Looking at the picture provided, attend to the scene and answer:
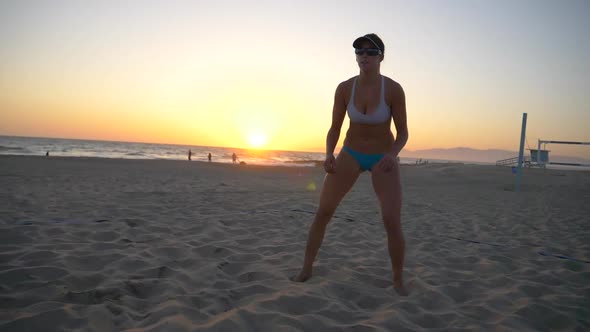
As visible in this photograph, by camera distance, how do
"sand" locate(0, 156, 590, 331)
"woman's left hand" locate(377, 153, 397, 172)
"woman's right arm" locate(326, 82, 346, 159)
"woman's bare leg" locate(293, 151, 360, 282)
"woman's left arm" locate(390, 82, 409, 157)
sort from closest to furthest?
1. "sand" locate(0, 156, 590, 331)
2. "woman's left hand" locate(377, 153, 397, 172)
3. "woman's left arm" locate(390, 82, 409, 157)
4. "woman's bare leg" locate(293, 151, 360, 282)
5. "woman's right arm" locate(326, 82, 346, 159)

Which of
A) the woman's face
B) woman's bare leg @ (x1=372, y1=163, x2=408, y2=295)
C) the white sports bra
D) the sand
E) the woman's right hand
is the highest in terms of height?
the woman's face

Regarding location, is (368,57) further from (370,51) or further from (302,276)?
(302,276)

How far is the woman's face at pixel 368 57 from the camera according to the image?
2.72m

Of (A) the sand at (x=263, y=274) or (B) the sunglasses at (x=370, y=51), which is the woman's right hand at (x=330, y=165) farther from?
(A) the sand at (x=263, y=274)

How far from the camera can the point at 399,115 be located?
2766 mm

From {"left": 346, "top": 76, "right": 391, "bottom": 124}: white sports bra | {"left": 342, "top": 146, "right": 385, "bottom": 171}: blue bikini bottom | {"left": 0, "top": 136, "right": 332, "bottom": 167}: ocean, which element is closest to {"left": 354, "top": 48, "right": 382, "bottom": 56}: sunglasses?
{"left": 346, "top": 76, "right": 391, "bottom": 124}: white sports bra

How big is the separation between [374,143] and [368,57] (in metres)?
0.70

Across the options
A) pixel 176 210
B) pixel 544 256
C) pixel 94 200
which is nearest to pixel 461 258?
pixel 544 256

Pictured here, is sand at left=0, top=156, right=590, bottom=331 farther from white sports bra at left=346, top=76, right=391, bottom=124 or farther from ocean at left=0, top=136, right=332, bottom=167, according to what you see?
ocean at left=0, top=136, right=332, bottom=167

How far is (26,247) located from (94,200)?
3577mm

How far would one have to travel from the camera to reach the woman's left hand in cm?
261

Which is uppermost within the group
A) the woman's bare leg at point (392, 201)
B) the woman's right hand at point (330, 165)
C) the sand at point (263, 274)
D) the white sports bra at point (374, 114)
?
the white sports bra at point (374, 114)

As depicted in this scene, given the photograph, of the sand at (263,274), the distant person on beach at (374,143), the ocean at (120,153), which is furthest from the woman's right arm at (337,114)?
the ocean at (120,153)

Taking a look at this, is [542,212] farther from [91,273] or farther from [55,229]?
[55,229]
